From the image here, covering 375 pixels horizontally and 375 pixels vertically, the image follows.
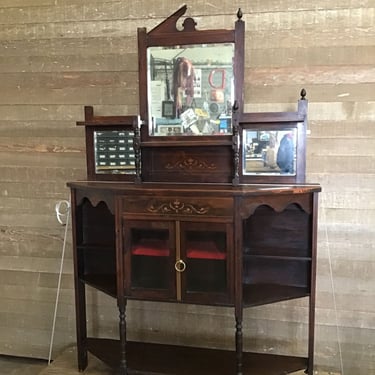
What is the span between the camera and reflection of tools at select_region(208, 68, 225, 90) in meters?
2.13

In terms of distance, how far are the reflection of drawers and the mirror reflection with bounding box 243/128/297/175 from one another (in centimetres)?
36

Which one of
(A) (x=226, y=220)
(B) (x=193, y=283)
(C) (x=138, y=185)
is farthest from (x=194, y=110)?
(B) (x=193, y=283)

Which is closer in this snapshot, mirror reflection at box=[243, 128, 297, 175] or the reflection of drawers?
the reflection of drawers

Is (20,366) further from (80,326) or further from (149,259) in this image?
(149,259)

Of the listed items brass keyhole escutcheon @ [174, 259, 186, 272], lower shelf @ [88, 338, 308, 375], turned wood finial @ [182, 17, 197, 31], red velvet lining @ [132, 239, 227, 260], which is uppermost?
turned wood finial @ [182, 17, 197, 31]

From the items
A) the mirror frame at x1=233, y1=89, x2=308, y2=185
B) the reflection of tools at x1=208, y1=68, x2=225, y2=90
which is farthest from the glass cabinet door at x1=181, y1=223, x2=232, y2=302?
the reflection of tools at x1=208, y1=68, x2=225, y2=90

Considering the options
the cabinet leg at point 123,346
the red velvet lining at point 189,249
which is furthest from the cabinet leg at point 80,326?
the red velvet lining at point 189,249

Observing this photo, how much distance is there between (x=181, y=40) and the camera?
215 cm

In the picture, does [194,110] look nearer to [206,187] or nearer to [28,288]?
[206,187]

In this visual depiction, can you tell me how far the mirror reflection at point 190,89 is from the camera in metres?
2.13

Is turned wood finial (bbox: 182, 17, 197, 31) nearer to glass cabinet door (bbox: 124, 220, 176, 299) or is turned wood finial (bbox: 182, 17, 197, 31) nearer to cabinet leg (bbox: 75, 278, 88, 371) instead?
glass cabinet door (bbox: 124, 220, 176, 299)

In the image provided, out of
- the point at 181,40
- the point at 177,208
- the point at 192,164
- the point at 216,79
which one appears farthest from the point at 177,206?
the point at 181,40

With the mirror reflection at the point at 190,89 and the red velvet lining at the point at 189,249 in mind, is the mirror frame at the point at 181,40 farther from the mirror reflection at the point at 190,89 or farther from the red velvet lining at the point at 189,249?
the red velvet lining at the point at 189,249

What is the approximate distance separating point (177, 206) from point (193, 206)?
0.06 m
